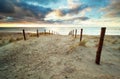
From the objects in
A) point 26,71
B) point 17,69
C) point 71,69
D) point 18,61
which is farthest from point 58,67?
point 18,61

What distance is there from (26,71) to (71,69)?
2261 mm

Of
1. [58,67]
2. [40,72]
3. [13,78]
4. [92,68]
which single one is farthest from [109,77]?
[13,78]

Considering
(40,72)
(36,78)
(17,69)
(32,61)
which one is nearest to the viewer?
(36,78)

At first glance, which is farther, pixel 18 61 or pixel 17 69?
pixel 18 61

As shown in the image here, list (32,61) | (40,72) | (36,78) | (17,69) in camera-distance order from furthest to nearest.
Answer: (32,61), (17,69), (40,72), (36,78)

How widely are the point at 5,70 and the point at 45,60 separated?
7.46 ft

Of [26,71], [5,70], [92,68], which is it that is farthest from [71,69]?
[5,70]

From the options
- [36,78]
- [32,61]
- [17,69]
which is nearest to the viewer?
[36,78]

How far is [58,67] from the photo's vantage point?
627cm

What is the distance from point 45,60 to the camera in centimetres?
732

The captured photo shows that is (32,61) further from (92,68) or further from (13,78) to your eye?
(92,68)

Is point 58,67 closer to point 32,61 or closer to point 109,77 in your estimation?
point 32,61

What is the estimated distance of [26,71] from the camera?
5.94 m

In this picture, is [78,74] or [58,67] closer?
[78,74]
